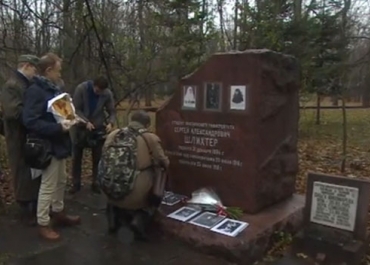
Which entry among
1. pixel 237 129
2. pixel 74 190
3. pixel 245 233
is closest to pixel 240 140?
pixel 237 129

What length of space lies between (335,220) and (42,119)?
2740 millimetres

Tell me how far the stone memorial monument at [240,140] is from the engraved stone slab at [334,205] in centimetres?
49

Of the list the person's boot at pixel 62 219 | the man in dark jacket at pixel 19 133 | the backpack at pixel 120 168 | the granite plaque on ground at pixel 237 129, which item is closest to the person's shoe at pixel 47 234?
the person's boot at pixel 62 219

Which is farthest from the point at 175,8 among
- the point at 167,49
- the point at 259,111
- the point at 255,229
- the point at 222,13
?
the point at 255,229

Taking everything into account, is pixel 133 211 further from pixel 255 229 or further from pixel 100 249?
pixel 255 229

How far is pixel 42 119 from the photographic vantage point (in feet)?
12.7

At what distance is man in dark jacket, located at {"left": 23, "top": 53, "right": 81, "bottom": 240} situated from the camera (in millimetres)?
3826

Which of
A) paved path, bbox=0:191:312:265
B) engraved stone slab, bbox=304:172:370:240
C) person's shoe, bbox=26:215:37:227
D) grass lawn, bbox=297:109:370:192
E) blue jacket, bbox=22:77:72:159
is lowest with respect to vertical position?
grass lawn, bbox=297:109:370:192

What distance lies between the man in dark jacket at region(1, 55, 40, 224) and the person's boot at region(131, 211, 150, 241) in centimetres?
113

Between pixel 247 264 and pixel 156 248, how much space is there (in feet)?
2.71

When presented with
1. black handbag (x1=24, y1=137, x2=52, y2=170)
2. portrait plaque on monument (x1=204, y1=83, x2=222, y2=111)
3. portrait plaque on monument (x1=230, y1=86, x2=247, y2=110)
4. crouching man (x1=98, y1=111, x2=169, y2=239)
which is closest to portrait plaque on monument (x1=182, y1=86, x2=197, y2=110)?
portrait plaque on monument (x1=204, y1=83, x2=222, y2=111)

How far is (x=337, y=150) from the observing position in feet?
34.0

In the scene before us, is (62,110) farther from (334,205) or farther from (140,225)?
(334,205)

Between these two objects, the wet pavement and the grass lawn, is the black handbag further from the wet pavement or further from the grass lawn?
the grass lawn
